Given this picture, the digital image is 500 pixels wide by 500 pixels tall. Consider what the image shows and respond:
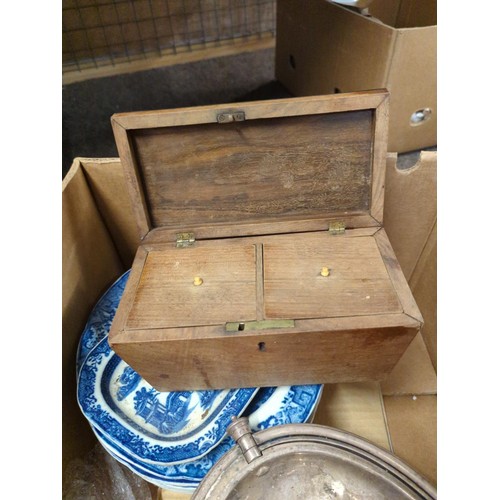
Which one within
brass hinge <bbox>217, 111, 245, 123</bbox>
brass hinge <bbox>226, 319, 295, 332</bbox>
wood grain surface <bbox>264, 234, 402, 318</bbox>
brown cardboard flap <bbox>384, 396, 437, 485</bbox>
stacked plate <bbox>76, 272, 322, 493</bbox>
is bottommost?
brown cardboard flap <bbox>384, 396, 437, 485</bbox>

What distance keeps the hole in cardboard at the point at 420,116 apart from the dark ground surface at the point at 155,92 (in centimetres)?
60

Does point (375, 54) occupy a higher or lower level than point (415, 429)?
higher

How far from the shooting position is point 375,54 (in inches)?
41.3

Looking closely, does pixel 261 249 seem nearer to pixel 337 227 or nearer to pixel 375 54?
pixel 337 227

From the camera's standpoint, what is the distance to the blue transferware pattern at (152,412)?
702 millimetres

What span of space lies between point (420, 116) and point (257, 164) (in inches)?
28.2

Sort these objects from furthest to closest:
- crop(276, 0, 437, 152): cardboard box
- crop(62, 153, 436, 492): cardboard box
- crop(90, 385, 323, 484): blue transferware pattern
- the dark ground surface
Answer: the dark ground surface, crop(276, 0, 437, 152): cardboard box, crop(62, 153, 436, 492): cardboard box, crop(90, 385, 323, 484): blue transferware pattern

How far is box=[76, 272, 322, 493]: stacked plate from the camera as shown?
0.70 m

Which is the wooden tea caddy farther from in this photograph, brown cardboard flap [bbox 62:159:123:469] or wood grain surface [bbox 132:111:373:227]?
brown cardboard flap [bbox 62:159:123:469]

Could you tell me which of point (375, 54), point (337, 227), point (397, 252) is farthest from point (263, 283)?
point (375, 54)

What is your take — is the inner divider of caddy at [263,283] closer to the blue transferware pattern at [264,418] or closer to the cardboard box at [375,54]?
the blue transferware pattern at [264,418]

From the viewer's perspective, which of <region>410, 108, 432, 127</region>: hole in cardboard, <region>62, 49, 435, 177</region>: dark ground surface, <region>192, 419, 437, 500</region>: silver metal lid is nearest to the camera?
<region>192, 419, 437, 500</region>: silver metal lid

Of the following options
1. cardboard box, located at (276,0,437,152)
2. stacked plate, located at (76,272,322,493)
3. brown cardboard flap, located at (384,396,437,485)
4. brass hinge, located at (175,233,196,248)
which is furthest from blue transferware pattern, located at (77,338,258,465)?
cardboard box, located at (276,0,437,152)

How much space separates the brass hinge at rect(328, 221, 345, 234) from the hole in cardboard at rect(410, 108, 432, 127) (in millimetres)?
631
